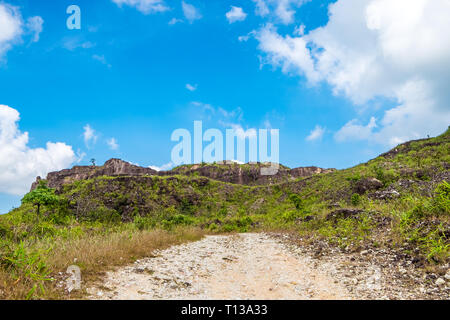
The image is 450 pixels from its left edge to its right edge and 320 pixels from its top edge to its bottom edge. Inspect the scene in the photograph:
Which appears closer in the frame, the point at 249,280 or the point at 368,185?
the point at 249,280

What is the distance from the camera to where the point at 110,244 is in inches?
326

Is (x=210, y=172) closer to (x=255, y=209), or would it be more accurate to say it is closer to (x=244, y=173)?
(x=244, y=173)

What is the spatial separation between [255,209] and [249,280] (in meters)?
32.1

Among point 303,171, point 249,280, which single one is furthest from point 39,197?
point 303,171

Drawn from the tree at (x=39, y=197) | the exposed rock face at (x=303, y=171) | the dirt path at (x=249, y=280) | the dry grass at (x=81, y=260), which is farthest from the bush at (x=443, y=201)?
the exposed rock face at (x=303, y=171)

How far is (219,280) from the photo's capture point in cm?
650

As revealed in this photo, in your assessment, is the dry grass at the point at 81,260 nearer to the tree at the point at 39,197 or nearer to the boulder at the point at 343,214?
the boulder at the point at 343,214

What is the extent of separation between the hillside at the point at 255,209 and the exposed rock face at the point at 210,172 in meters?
0.32

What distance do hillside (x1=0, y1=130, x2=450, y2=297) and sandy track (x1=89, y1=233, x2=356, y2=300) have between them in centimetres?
103

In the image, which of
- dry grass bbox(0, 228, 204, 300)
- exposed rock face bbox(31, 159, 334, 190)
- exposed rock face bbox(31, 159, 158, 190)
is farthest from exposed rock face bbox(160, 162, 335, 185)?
dry grass bbox(0, 228, 204, 300)
